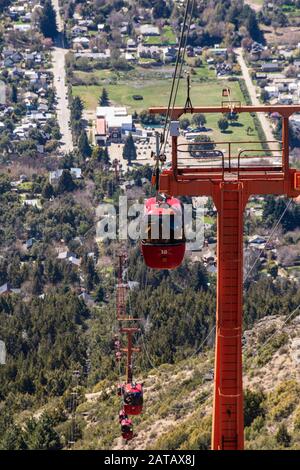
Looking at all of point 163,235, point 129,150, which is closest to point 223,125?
point 129,150

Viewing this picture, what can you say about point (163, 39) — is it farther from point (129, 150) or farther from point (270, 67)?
point (129, 150)

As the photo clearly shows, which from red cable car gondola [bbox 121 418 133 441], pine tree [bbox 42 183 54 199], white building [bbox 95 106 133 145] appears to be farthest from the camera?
white building [bbox 95 106 133 145]

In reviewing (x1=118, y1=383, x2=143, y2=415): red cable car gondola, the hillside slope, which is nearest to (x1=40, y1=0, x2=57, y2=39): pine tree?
the hillside slope

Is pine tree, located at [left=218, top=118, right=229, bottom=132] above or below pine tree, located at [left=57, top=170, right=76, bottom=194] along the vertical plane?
above

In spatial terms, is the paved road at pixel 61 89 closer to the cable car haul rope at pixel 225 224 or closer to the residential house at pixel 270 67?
the residential house at pixel 270 67

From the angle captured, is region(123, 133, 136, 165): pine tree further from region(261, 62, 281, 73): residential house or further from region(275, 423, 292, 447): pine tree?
region(275, 423, 292, 447): pine tree

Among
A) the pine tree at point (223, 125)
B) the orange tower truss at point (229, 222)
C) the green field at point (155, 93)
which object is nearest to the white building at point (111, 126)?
the green field at point (155, 93)
